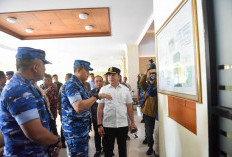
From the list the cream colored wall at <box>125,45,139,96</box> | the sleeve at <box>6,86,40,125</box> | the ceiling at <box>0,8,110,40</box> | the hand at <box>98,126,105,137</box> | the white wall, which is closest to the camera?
the sleeve at <box>6,86,40,125</box>

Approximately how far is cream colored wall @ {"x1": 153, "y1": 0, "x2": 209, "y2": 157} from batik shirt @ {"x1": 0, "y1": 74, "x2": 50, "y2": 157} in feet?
3.46

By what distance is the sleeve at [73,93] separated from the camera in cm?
147

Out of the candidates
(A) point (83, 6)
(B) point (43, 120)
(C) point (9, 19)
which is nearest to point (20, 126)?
(B) point (43, 120)

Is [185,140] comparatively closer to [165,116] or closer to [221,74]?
[165,116]

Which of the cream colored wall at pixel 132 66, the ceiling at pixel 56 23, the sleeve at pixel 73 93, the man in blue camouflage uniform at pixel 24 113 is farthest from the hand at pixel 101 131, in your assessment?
the cream colored wall at pixel 132 66

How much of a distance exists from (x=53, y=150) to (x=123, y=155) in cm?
109

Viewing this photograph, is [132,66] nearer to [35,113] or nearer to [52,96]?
[52,96]

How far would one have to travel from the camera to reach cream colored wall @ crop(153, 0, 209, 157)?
923 mm

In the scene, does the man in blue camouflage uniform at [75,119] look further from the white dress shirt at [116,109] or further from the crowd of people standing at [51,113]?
the white dress shirt at [116,109]

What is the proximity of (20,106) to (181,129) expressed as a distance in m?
1.23

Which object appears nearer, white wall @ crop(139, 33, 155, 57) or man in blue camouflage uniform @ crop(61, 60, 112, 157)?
man in blue camouflage uniform @ crop(61, 60, 112, 157)

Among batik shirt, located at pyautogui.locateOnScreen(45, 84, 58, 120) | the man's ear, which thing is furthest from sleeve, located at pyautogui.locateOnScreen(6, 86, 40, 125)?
batik shirt, located at pyautogui.locateOnScreen(45, 84, 58, 120)

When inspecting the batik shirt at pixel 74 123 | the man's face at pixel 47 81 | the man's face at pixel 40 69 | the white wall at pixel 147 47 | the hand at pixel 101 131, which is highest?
the white wall at pixel 147 47

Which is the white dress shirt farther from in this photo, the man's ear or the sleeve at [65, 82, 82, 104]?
the man's ear
